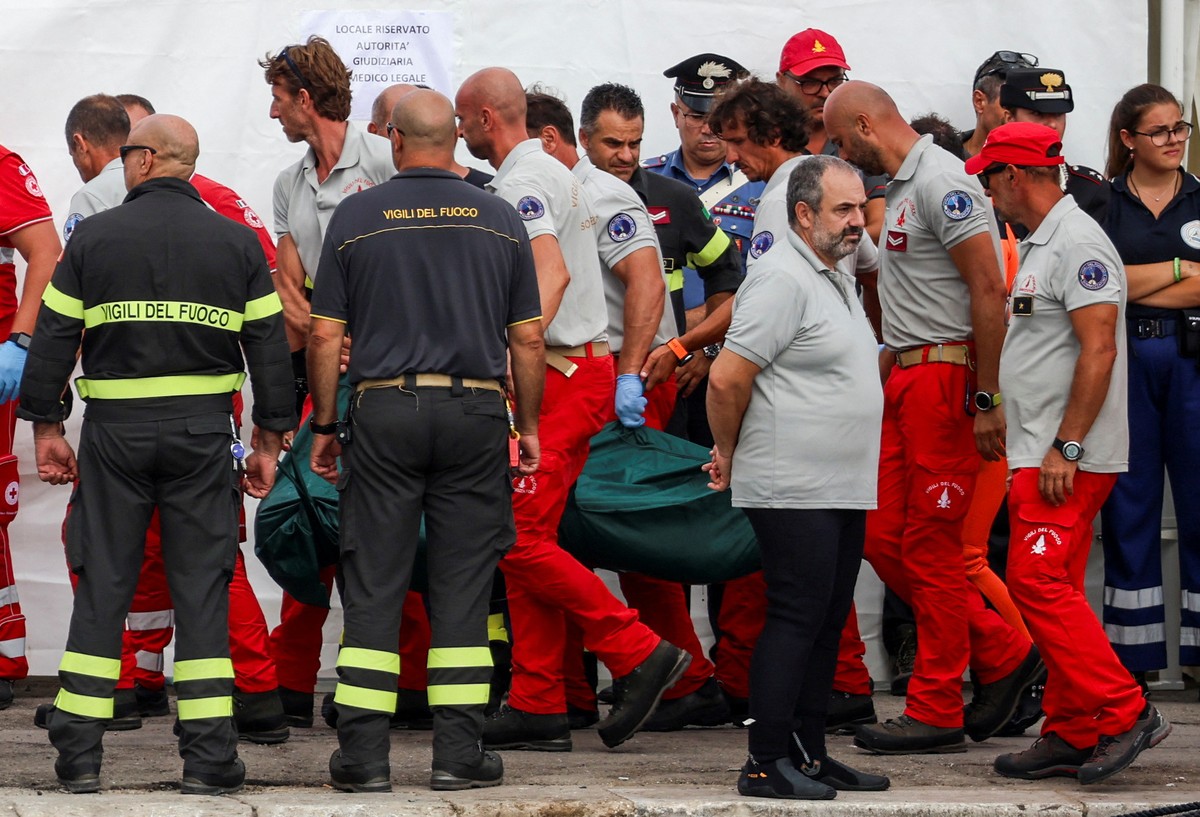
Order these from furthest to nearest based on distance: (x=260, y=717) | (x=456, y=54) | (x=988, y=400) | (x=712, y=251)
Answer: (x=456, y=54) < (x=712, y=251) < (x=260, y=717) < (x=988, y=400)

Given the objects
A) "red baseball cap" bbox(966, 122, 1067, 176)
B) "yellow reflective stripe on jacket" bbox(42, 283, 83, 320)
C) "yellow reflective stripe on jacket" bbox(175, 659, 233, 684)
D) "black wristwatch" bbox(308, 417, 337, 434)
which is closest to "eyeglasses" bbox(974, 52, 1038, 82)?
"red baseball cap" bbox(966, 122, 1067, 176)

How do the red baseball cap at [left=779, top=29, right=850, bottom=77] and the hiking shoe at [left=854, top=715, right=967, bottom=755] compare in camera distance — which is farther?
the red baseball cap at [left=779, top=29, right=850, bottom=77]

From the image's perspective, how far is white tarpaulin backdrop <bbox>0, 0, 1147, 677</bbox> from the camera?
7.27 metres

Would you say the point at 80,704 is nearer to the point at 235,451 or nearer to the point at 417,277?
the point at 235,451

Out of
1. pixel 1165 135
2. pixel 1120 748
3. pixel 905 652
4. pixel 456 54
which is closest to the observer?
pixel 1120 748

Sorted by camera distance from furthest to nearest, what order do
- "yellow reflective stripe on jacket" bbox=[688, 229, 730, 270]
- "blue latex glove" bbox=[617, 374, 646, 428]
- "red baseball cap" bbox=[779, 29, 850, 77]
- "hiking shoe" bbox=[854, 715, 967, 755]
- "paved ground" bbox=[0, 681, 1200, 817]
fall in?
1. "red baseball cap" bbox=[779, 29, 850, 77]
2. "yellow reflective stripe on jacket" bbox=[688, 229, 730, 270]
3. "blue latex glove" bbox=[617, 374, 646, 428]
4. "hiking shoe" bbox=[854, 715, 967, 755]
5. "paved ground" bbox=[0, 681, 1200, 817]

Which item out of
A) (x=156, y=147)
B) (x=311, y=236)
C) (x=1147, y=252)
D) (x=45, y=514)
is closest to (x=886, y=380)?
(x=1147, y=252)

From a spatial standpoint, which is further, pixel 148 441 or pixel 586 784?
pixel 586 784

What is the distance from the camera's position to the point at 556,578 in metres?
5.85

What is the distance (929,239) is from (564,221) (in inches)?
48.9

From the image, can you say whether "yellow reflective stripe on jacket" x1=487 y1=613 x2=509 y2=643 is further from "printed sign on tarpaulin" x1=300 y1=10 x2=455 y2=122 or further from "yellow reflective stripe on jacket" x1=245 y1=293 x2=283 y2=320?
"printed sign on tarpaulin" x1=300 y1=10 x2=455 y2=122

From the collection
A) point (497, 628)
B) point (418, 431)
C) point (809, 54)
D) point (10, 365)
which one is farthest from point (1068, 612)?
point (10, 365)

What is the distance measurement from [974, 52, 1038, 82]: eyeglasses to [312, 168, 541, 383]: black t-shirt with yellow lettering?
295cm

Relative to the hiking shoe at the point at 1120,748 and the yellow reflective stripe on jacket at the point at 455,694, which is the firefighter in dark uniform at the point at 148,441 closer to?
the yellow reflective stripe on jacket at the point at 455,694
